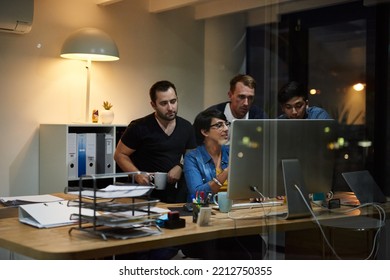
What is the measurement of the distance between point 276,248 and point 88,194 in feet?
3.56

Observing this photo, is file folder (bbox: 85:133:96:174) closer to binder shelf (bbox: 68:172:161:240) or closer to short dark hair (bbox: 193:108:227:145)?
short dark hair (bbox: 193:108:227:145)

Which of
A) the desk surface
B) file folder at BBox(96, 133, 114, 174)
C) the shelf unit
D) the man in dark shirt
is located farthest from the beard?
the desk surface

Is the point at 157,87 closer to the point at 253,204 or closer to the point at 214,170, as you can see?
the point at 214,170

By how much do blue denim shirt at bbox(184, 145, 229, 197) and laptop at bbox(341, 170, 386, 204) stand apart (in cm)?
64

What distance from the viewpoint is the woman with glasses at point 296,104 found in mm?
2705

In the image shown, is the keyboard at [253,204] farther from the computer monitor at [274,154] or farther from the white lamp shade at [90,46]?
the white lamp shade at [90,46]

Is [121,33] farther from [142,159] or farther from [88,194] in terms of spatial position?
[88,194]

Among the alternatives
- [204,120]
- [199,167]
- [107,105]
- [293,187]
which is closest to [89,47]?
[107,105]

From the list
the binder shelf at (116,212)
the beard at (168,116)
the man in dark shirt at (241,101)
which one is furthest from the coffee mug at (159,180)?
the binder shelf at (116,212)

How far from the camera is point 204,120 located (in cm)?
326

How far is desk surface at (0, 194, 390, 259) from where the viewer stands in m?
1.79
